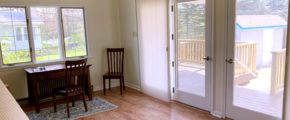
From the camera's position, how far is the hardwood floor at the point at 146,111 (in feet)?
11.8

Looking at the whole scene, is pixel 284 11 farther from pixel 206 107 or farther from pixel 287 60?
pixel 206 107

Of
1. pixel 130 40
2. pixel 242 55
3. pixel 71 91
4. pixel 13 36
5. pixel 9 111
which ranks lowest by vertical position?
pixel 71 91

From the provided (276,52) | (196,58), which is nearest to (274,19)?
(276,52)

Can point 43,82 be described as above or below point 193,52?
below

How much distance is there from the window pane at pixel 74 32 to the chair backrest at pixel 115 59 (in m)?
0.54

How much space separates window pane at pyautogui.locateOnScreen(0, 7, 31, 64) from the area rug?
3.58 ft

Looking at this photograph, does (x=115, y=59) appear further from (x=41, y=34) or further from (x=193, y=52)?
(x=193, y=52)

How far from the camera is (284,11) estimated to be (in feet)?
8.76

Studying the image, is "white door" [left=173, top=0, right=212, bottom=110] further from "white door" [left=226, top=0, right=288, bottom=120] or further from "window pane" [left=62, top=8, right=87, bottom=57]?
"window pane" [left=62, top=8, right=87, bottom=57]

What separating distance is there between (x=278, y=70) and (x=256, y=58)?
32cm

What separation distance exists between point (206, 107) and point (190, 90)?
40cm

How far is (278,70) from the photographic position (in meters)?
2.82

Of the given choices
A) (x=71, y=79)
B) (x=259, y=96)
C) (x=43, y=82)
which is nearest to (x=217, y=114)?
(x=259, y=96)

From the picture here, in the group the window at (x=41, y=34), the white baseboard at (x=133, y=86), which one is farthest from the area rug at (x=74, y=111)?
the window at (x=41, y=34)
